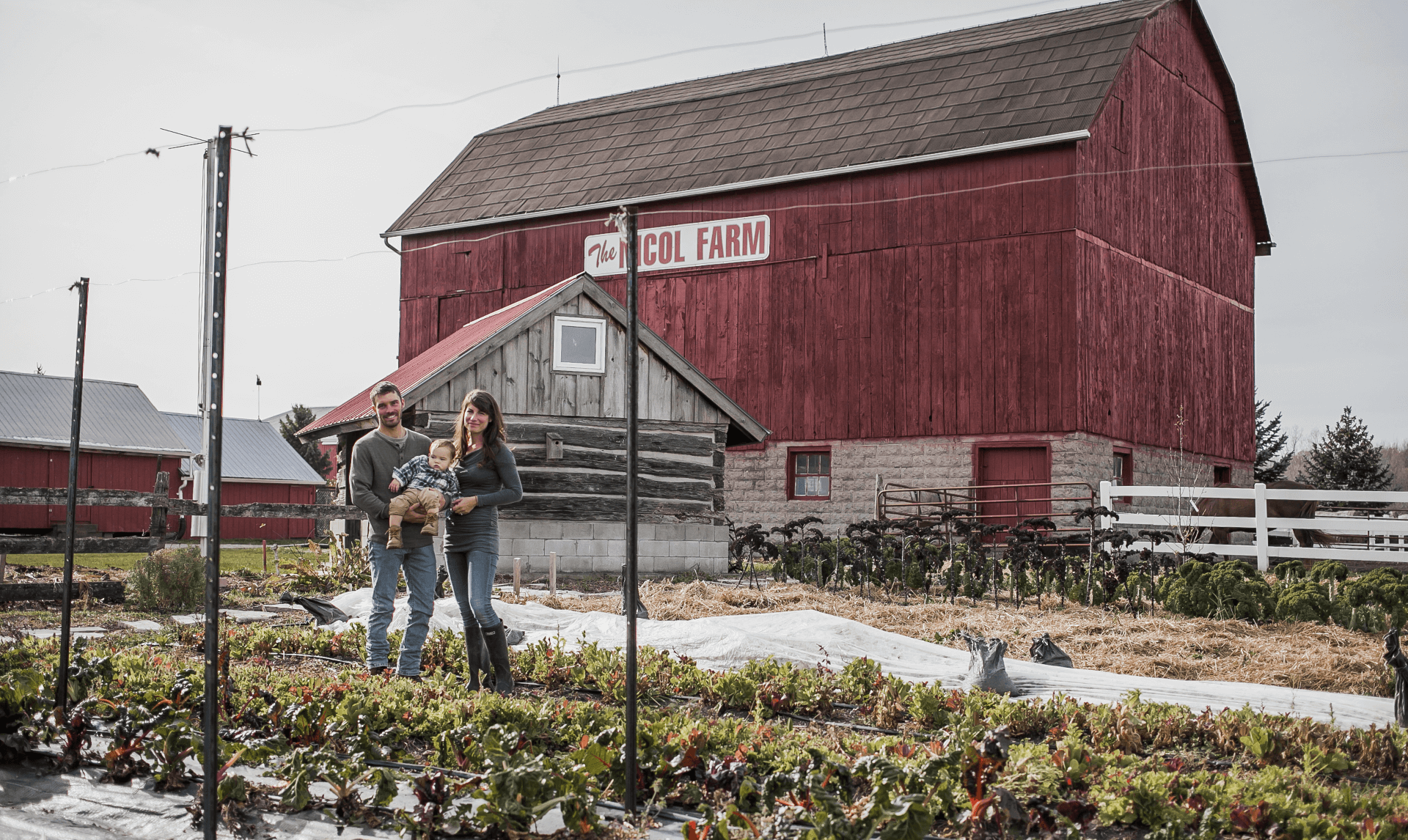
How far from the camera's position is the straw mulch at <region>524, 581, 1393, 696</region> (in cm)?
781

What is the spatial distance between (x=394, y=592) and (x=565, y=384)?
9.45 metres

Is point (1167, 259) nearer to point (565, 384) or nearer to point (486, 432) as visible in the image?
point (565, 384)

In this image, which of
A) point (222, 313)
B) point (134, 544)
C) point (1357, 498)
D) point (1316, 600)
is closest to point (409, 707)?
point (222, 313)

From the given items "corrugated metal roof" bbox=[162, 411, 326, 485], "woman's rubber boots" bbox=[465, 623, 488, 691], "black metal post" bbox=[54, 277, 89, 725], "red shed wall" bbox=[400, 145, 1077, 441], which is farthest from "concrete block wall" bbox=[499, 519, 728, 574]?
"corrugated metal roof" bbox=[162, 411, 326, 485]

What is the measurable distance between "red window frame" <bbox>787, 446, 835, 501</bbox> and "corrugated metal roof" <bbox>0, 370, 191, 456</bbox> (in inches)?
863

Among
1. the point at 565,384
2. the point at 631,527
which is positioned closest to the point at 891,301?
the point at 565,384

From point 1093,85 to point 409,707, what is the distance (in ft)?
59.6

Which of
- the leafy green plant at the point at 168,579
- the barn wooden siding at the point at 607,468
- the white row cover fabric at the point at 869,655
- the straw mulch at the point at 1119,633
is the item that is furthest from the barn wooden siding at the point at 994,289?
the leafy green plant at the point at 168,579

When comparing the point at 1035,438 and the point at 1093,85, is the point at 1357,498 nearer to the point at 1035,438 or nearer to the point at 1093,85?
the point at 1035,438

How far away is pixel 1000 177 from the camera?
20.3 m

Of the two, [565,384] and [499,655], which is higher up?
[565,384]

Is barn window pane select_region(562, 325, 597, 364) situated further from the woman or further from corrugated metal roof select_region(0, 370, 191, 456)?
corrugated metal roof select_region(0, 370, 191, 456)

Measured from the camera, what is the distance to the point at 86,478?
34.7 meters

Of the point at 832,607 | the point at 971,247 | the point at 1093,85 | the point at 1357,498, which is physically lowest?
the point at 832,607
